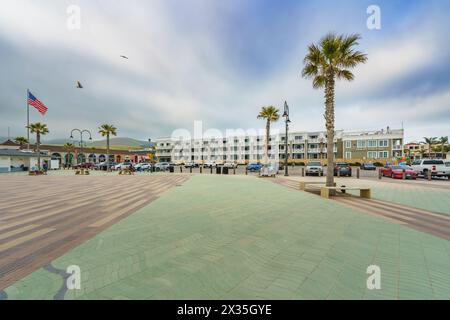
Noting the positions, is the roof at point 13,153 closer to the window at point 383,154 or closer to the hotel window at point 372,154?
the hotel window at point 372,154

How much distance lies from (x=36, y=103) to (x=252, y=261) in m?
36.3

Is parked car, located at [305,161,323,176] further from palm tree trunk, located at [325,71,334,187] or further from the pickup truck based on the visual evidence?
palm tree trunk, located at [325,71,334,187]

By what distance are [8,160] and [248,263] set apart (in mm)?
47561

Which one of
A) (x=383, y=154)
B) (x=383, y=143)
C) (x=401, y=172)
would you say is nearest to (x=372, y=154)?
(x=383, y=154)

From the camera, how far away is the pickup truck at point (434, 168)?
64.6ft

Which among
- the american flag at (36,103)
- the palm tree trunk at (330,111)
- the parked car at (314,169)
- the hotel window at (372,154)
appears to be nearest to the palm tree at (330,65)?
the palm tree trunk at (330,111)

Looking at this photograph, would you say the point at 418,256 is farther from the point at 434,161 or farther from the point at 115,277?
the point at 434,161

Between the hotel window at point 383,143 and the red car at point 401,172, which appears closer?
the red car at point 401,172

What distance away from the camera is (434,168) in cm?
2052

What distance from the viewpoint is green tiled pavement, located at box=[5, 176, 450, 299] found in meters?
2.70

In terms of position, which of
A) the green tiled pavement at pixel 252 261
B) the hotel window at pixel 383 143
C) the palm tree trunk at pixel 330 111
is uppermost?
the hotel window at pixel 383 143

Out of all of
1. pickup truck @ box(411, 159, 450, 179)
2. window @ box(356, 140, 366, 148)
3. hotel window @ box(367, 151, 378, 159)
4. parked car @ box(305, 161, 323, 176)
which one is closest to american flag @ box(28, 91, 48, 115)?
parked car @ box(305, 161, 323, 176)

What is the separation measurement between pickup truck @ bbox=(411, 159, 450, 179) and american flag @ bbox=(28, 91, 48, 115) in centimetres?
4667

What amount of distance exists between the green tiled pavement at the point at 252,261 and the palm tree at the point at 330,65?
6.13 m
